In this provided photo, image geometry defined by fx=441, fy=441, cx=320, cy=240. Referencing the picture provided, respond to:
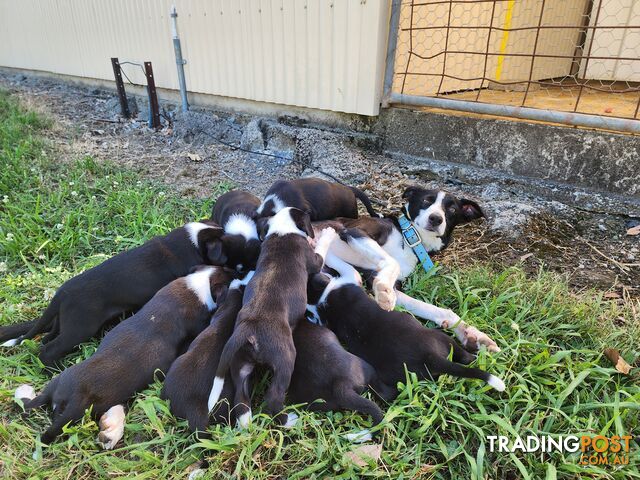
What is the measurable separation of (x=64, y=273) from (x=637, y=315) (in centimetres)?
396

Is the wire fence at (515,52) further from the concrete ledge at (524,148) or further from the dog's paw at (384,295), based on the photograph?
the dog's paw at (384,295)

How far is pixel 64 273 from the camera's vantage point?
3359mm

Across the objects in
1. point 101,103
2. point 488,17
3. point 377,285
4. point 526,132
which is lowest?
point 101,103

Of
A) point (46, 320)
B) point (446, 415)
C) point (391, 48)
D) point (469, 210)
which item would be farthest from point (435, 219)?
point (46, 320)

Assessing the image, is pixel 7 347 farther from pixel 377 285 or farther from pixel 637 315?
pixel 637 315

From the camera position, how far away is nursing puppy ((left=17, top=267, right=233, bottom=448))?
2143mm

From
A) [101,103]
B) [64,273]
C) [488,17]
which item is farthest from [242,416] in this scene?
[101,103]

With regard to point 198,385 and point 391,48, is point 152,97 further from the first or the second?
point 198,385

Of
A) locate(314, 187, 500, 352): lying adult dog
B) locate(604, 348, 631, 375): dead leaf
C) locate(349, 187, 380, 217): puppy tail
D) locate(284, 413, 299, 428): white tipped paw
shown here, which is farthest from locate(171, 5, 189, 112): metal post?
locate(604, 348, 631, 375): dead leaf

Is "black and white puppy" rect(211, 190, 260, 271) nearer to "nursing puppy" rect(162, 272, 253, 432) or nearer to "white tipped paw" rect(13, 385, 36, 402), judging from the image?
"nursing puppy" rect(162, 272, 253, 432)

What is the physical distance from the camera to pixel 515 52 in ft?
22.6

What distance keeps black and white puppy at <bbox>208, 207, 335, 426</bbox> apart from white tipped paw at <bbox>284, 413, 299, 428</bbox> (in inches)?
0.9

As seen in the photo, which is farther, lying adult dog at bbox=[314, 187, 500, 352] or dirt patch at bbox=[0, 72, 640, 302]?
dirt patch at bbox=[0, 72, 640, 302]

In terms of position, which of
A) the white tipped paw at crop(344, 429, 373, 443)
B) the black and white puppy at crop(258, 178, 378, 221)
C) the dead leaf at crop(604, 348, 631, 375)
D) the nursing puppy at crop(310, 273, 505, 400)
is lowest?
the white tipped paw at crop(344, 429, 373, 443)
